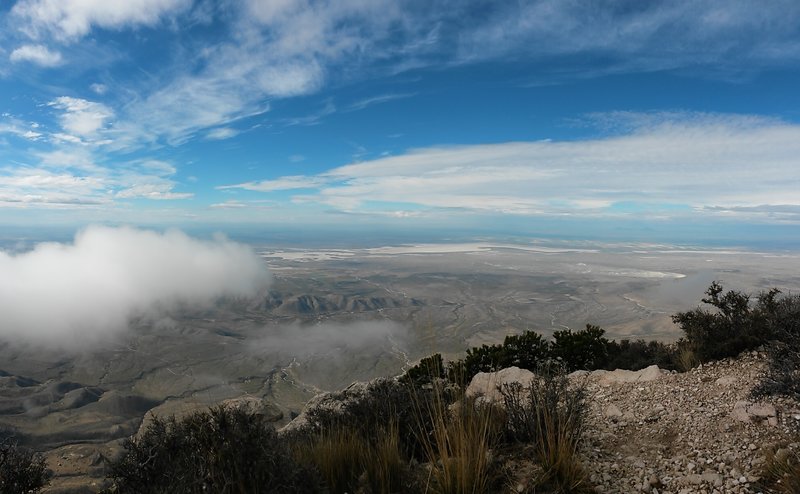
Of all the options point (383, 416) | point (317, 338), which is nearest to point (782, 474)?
point (383, 416)

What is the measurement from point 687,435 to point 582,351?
6756 millimetres

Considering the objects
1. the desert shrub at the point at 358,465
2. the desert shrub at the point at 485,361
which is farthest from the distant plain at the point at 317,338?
the desert shrub at the point at 358,465

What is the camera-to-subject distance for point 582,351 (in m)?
10.8

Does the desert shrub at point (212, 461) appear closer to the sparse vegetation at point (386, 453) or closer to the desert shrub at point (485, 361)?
the sparse vegetation at point (386, 453)

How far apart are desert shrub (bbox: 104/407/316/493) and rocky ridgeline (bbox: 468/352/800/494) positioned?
186cm

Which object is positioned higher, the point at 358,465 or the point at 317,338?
the point at 358,465

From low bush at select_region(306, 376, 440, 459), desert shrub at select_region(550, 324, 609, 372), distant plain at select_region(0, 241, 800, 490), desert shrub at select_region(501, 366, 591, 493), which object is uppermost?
desert shrub at select_region(501, 366, 591, 493)

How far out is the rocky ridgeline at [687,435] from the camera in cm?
345

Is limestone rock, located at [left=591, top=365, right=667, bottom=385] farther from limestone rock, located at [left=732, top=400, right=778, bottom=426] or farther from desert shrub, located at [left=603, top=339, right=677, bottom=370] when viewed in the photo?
limestone rock, located at [left=732, top=400, right=778, bottom=426]

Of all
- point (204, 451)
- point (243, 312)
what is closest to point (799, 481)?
point (204, 451)

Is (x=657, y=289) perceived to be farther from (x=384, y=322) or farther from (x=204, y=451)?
(x=204, y=451)

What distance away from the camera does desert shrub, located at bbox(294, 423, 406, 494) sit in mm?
3311

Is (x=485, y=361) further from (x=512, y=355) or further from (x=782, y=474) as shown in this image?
(x=782, y=474)

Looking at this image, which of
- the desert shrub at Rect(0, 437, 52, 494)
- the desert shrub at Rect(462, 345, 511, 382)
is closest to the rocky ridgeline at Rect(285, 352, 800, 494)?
the desert shrub at Rect(462, 345, 511, 382)
